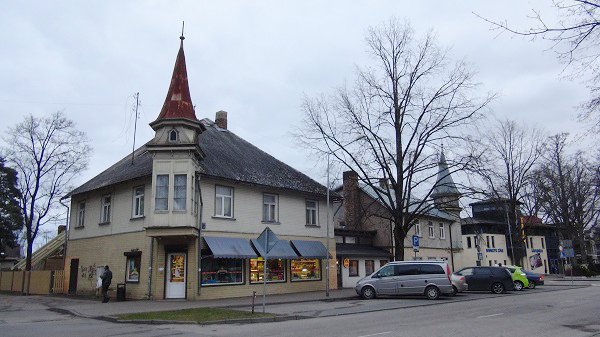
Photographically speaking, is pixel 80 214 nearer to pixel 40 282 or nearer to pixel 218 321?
pixel 40 282

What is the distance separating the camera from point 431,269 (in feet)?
76.1

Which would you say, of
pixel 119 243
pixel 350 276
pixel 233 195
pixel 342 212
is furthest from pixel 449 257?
pixel 119 243

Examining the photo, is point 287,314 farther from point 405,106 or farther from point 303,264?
point 405,106

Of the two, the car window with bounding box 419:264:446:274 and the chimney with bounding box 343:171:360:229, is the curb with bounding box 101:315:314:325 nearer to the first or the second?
the car window with bounding box 419:264:446:274

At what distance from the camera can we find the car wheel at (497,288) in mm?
27031

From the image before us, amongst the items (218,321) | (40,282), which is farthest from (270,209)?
(40,282)

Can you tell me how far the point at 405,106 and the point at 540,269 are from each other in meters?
53.8

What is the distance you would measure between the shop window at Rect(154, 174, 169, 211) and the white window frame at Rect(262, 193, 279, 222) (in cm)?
643

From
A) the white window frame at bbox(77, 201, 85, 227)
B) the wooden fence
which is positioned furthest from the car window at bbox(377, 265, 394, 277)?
the wooden fence

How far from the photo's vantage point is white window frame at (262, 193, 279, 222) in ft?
89.6

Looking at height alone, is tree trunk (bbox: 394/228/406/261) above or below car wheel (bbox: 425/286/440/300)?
above

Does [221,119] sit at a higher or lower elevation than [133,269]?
higher

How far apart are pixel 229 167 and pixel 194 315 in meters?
11.7

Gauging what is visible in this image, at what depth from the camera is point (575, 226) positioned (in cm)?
5081
